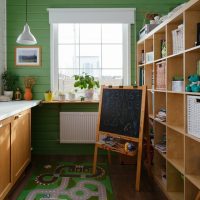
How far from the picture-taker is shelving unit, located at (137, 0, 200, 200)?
2119mm

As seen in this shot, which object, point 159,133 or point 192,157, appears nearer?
point 192,157

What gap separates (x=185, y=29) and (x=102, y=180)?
1980mm

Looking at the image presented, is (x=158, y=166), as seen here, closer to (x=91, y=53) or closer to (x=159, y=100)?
(x=159, y=100)

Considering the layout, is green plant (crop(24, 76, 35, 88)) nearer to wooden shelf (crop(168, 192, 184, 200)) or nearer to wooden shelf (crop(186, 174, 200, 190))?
wooden shelf (crop(168, 192, 184, 200))

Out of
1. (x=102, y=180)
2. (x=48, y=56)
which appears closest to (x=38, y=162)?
(x=102, y=180)

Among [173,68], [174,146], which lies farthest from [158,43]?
[174,146]

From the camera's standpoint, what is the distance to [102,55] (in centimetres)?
413

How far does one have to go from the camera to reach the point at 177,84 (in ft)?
7.91

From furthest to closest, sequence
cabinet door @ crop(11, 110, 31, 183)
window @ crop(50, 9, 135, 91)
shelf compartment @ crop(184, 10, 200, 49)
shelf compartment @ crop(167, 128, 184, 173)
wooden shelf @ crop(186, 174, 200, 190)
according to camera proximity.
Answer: window @ crop(50, 9, 135, 91), cabinet door @ crop(11, 110, 31, 183), shelf compartment @ crop(167, 128, 184, 173), shelf compartment @ crop(184, 10, 200, 49), wooden shelf @ crop(186, 174, 200, 190)

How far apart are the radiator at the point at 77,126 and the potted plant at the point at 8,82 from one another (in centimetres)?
87

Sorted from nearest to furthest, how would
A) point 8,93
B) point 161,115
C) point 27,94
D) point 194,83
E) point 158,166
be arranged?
1. point 194,83
2. point 161,115
3. point 158,166
4. point 8,93
5. point 27,94

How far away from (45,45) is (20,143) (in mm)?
1751

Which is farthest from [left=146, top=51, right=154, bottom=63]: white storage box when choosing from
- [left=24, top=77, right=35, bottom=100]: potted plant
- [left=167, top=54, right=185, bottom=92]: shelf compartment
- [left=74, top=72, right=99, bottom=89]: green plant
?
[left=24, top=77, right=35, bottom=100]: potted plant

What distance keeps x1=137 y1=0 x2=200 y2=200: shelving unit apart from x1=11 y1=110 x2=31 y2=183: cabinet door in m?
1.62
